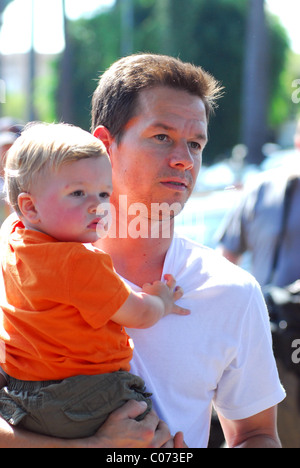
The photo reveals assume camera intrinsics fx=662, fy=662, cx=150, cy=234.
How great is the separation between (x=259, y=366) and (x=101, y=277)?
24.7 inches

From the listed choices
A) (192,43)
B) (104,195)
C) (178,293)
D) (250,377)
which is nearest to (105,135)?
(104,195)

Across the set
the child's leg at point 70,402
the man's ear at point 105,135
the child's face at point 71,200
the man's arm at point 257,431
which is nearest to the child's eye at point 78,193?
the child's face at point 71,200

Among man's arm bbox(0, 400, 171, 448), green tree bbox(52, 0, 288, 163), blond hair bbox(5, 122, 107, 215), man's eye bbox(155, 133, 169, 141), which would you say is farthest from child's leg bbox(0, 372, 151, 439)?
green tree bbox(52, 0, 288, 163)

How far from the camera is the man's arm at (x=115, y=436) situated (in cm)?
178

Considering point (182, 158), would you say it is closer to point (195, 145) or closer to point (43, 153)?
point (195, 145)

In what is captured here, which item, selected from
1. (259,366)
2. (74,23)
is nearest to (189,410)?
(259,366)

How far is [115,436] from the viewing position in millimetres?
1777

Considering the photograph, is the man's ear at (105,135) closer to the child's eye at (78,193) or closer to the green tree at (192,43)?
the child's eye at (78,193)

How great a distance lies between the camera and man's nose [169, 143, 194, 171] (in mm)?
2133

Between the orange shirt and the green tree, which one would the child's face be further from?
the green tree

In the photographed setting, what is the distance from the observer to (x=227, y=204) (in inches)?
257

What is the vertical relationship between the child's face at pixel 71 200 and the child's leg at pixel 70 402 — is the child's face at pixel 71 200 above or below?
above

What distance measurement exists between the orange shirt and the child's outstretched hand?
0.19 m
